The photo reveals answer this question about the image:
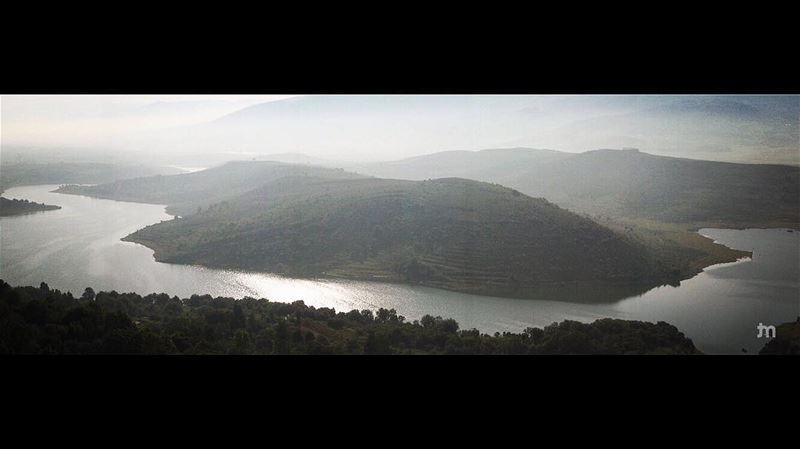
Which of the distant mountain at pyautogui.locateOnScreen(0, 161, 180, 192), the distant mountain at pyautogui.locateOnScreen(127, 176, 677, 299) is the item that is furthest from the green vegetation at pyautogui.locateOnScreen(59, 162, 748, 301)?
the distant mountain at pyautogui.locateOnScreen(0, 161, 180, 192)

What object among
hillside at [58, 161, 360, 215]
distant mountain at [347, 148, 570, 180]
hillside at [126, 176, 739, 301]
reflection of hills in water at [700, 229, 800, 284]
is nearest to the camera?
reflection of hills in water at [700, 229, 800, 284]

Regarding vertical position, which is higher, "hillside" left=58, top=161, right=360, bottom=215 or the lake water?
"hillside" left=58, top=161, right=360, bottom=215

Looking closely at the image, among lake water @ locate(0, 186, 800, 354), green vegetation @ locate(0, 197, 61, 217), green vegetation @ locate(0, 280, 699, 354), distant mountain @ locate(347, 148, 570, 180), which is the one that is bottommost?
green vegetation @ locate(0, 280, 699, 354)

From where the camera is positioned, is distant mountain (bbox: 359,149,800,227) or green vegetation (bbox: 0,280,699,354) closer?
green vegetation (bbox: 0,280,699,354)

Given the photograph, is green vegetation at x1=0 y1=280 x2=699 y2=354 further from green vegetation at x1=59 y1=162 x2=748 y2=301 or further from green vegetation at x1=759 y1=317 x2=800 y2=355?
green vegetation at x1=59 y1=162 x2=748 y2=301

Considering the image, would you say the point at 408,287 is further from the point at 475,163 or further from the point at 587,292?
the point at 587,292

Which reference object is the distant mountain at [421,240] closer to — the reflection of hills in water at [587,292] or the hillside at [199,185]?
the reflection of hills in water at [587,292]
